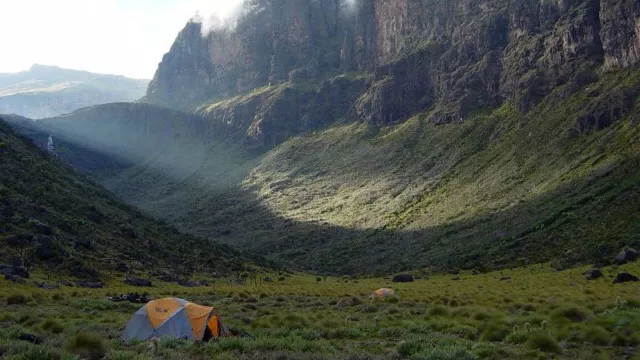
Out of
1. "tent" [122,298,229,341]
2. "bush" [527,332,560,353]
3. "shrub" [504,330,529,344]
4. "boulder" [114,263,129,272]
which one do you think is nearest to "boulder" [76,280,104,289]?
"boulder" [114,263,129,272]

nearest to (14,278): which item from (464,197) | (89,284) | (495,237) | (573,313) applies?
(89,284)

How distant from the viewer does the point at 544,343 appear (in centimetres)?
1464

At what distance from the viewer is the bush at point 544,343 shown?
1448cm

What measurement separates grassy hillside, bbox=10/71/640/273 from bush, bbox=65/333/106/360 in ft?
197

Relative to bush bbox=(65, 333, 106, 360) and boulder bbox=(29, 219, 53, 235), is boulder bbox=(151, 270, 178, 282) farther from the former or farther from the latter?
bush bbox=(65, 333, 106, 360)

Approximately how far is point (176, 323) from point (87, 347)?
6.61 meters

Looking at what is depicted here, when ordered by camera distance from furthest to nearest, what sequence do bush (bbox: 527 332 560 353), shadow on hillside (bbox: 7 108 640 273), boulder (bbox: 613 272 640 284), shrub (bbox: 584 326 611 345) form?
shadow on hillside (bbox: 7 108 640 273)
boulder (bbox: 613 272 640 284)
shrub (bbox: 584 326 611 345)
bush (bbox: 527 332 560 353)

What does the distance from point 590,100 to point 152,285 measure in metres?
112

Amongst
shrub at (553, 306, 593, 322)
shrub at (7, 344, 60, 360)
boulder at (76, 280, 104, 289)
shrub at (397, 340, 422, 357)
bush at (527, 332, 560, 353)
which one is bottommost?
boulder at (76, 280, 104, 289)

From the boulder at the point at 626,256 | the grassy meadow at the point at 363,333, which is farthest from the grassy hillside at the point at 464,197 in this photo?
the grassy meadow at the point at 363,333

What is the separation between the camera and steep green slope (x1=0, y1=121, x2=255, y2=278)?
1980 inches

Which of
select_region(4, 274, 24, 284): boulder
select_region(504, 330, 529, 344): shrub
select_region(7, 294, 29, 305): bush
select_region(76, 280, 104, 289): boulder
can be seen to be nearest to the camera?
select_region(504, 330, 529, 344): shrub

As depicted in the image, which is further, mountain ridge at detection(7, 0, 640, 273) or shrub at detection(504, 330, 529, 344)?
mountain ridge at detection(7, 0, 640, 273)

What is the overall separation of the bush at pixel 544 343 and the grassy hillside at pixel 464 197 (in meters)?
51.6
